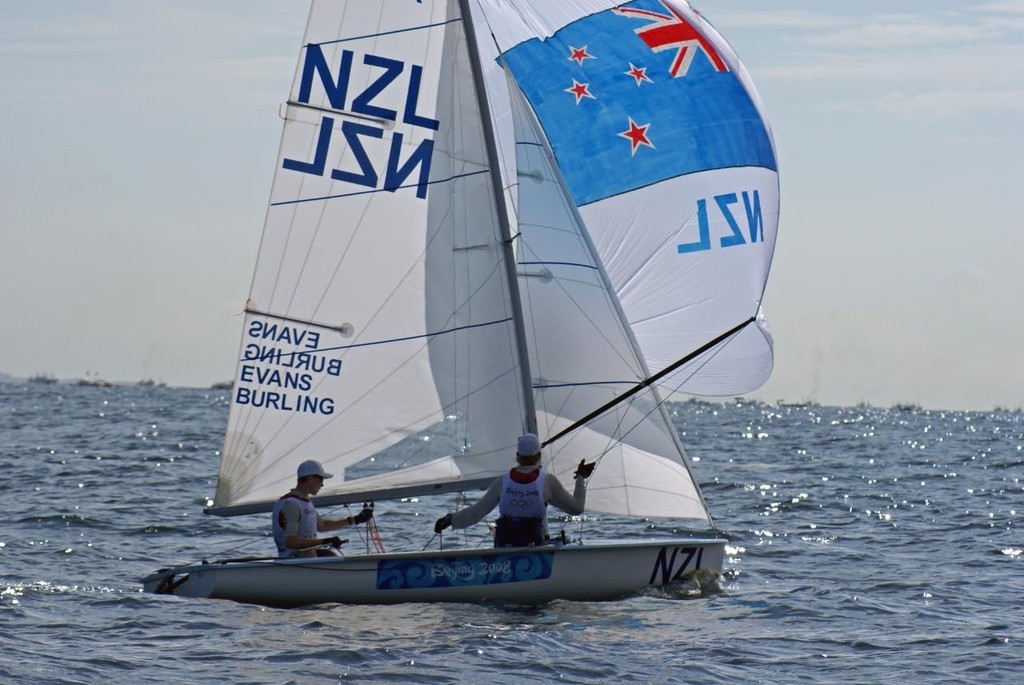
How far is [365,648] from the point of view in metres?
10.3

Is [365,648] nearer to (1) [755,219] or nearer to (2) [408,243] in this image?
(2) [408,243]

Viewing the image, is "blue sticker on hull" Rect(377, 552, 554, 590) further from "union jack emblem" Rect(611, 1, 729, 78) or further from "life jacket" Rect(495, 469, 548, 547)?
"union jack emblem" Rect(611, 1, 729, 78)

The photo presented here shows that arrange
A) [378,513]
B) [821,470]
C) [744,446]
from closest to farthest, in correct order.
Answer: [378,513]
[821,470]
[744,446]

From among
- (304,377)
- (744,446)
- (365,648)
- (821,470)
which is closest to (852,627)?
(365,648)

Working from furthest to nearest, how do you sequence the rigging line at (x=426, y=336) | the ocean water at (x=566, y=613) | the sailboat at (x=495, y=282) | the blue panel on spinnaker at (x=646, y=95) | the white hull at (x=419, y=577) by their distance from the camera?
the blue panel on spinnaker at (x=646, y=95) < the rigging line at (x=426, y=336) < the sailboat at (x=495, y=282) < the white hull at (x=419, y=577) < the ocean water at (x=566, y=613)

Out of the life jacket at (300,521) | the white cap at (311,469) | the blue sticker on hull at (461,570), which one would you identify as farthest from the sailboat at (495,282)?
the white cap at (311,469)

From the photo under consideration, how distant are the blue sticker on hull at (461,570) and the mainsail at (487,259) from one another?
869 mm

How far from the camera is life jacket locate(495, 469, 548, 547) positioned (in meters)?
11.7

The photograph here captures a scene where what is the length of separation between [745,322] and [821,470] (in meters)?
18.6

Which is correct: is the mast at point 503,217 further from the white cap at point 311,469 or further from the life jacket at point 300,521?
the life jacket at point 300,521

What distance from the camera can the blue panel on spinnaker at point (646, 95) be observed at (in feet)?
42.7

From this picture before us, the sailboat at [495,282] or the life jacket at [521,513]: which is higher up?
the sailboat at [495,282]

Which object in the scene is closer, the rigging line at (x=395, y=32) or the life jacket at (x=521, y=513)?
the life jacket at (x=521, y=513)

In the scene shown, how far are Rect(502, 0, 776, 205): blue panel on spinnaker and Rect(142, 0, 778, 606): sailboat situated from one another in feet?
0.06
